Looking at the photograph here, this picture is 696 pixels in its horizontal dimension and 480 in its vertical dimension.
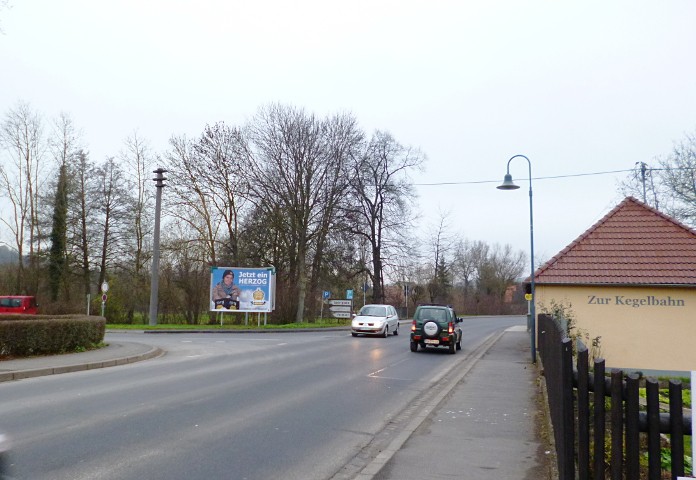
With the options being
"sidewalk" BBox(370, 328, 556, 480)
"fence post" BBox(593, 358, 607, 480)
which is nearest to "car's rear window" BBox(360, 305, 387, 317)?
"sidewalk" BBox(370, 328, 556, 480)

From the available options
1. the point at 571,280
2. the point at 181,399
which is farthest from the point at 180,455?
the point at 571,280

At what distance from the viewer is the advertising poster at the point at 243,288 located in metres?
39.1

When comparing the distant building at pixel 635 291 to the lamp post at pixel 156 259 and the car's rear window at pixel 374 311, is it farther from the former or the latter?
the lamp post at pixel 156 259

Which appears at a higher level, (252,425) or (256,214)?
(256,214)

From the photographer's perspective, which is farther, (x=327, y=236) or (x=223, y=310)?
(x=327, y=236)

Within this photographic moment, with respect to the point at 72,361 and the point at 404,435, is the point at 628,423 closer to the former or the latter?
the point at 404,435

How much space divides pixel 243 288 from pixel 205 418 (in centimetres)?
3038

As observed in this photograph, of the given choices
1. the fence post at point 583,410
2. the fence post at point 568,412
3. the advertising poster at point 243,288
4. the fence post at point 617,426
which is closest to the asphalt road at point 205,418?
the fence post at point 568,412

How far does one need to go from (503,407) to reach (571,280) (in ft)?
35.7

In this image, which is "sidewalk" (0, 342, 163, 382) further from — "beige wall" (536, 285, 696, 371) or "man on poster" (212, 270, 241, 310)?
"man on poster" (212, 270, 241, 310)

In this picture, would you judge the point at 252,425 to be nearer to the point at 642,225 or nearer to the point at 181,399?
the point at 181,399

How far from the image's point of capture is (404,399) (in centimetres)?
1195

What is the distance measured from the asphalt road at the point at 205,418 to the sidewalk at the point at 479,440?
580 millimetres

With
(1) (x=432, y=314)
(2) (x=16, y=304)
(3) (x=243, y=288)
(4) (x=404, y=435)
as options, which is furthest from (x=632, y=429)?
(2) (x=16, y=304)
